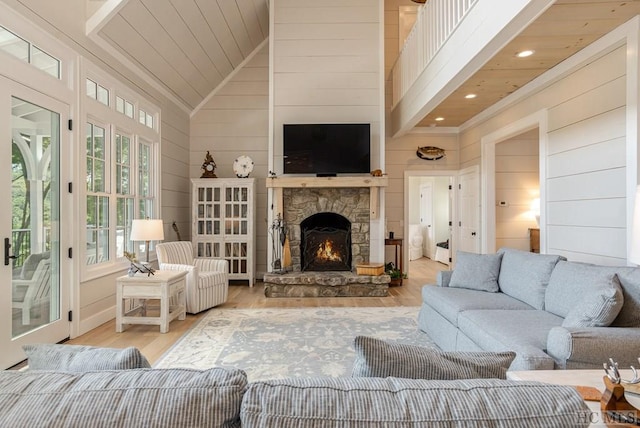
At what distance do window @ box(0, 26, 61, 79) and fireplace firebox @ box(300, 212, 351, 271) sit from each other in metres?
3.79

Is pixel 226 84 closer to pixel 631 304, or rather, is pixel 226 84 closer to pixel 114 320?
pixel 114 320

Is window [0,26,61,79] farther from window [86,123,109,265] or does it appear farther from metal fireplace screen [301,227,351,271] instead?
metal fireplace screen [301,227,351,271]

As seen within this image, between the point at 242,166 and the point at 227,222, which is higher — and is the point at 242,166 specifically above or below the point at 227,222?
above

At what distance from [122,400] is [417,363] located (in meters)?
0.77

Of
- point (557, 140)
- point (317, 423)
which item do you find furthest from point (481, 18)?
point (317, 423)

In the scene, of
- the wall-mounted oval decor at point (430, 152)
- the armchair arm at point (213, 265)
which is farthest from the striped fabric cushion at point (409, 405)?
the wall-mounted oval decor at point (430, 152)

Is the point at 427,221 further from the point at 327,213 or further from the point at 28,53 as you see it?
the point at 28,53

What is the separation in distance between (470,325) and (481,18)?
247 cm

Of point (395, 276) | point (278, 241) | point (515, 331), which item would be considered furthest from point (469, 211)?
point (515, 331)

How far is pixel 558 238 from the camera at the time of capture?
13.6ft

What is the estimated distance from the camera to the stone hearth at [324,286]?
5594 millimetres

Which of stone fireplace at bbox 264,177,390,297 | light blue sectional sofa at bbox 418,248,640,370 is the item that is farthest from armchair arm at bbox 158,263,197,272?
light blue sectional sofa at bbox 418,248,640,370

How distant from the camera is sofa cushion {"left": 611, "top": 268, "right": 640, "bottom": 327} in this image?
229 centimetres

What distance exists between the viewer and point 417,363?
3.65 ft
